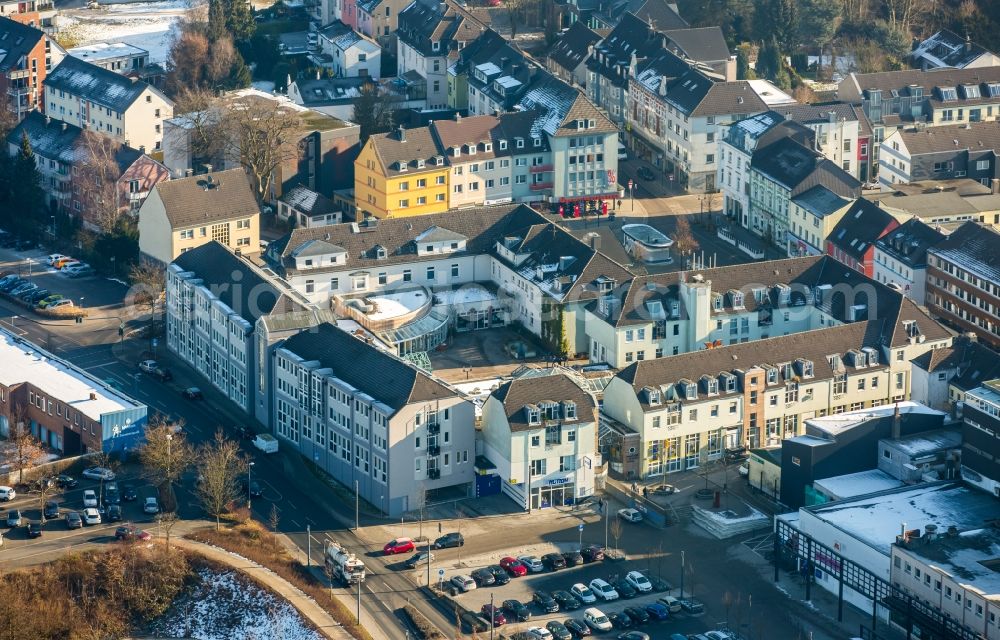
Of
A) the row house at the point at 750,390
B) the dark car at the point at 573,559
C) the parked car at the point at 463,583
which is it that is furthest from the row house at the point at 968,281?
the parked car at the point at 463,583

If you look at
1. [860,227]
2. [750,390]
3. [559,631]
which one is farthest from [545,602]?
[860,227]

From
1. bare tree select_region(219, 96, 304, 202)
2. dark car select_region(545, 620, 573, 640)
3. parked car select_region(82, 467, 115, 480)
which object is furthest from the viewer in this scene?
bare tree select_region(219, 96, 304, 202)

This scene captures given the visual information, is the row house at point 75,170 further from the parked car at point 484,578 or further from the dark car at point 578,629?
the dark car at point 578,629

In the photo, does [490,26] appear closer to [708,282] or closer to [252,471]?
[708,282]

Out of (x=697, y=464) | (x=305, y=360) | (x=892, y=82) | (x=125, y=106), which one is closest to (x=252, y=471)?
(x=305, y=360)

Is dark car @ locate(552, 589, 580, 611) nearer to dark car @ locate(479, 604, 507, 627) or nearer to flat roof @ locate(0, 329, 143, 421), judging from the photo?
dark car @ locate(479, 604, 507, 627)

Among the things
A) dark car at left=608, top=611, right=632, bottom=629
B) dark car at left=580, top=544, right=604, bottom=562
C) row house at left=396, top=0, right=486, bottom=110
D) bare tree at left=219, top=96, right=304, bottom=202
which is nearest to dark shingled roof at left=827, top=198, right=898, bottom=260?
dark car at left=580, top=544, right=604, bottom=562

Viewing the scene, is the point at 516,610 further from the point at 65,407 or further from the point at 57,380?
the point at 57,380
